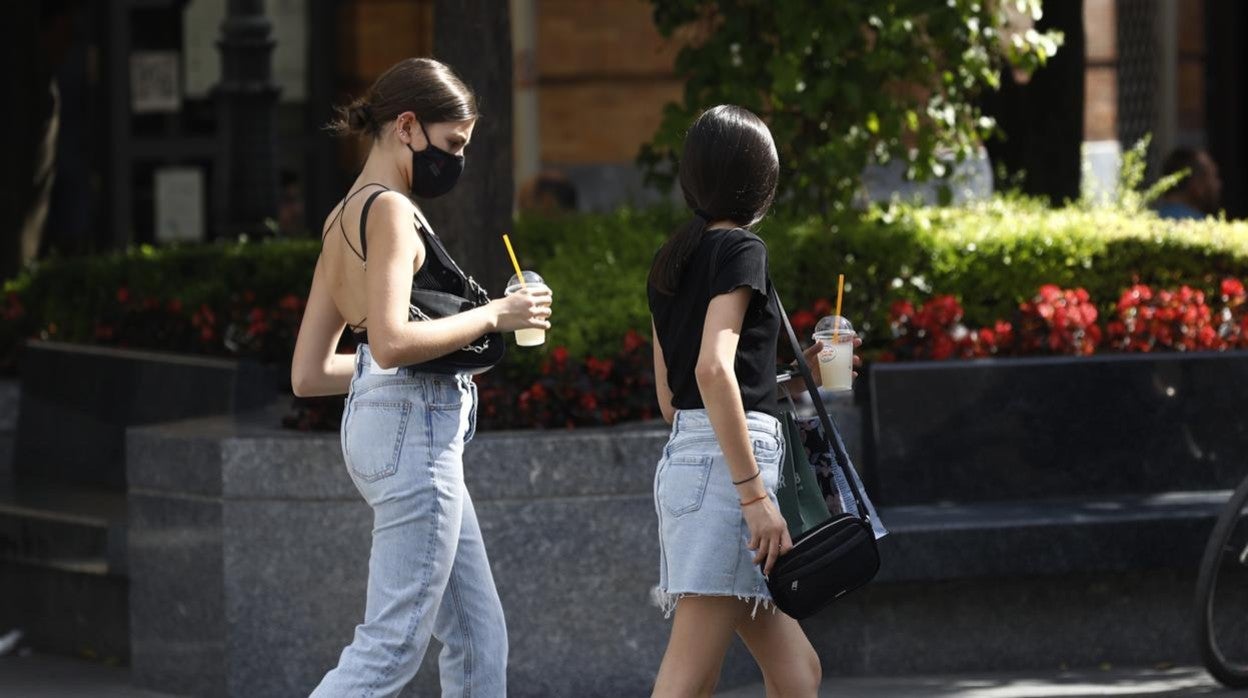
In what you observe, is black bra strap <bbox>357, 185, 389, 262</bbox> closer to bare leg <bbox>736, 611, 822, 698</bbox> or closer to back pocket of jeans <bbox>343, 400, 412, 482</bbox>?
back pocket of jeans <bbox>343, 400, 412, 482</bbox>

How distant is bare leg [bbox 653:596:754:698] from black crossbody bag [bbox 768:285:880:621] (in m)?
0.14

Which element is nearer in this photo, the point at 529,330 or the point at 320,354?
the point at 529,330

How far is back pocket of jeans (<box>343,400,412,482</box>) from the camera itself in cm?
473

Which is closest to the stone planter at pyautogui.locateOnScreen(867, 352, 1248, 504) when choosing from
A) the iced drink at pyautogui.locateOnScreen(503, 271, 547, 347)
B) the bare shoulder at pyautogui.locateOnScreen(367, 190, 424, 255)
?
the iced drink at pyautogui.locateOnScreen(503, 271, 547, 347)

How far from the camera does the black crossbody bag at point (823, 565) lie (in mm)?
4426

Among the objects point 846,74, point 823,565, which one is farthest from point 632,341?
point 823,565

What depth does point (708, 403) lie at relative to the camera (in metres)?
4.37

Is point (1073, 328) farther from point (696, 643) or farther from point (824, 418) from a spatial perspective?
point (696, 643)

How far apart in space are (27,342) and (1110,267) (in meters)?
4.87

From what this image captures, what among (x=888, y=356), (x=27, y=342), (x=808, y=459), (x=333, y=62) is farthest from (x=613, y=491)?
(x=333, y=62)

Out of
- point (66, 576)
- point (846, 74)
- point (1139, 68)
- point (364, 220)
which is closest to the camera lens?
point (364, 220)

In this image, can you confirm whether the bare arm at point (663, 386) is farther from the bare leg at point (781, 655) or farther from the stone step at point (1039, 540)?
the stone step at point (1039, 540)

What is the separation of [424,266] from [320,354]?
0.43 meters

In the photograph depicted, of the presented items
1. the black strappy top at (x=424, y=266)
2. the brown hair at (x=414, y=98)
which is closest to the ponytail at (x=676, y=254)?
the black strappy top at (x=424, y=266)
